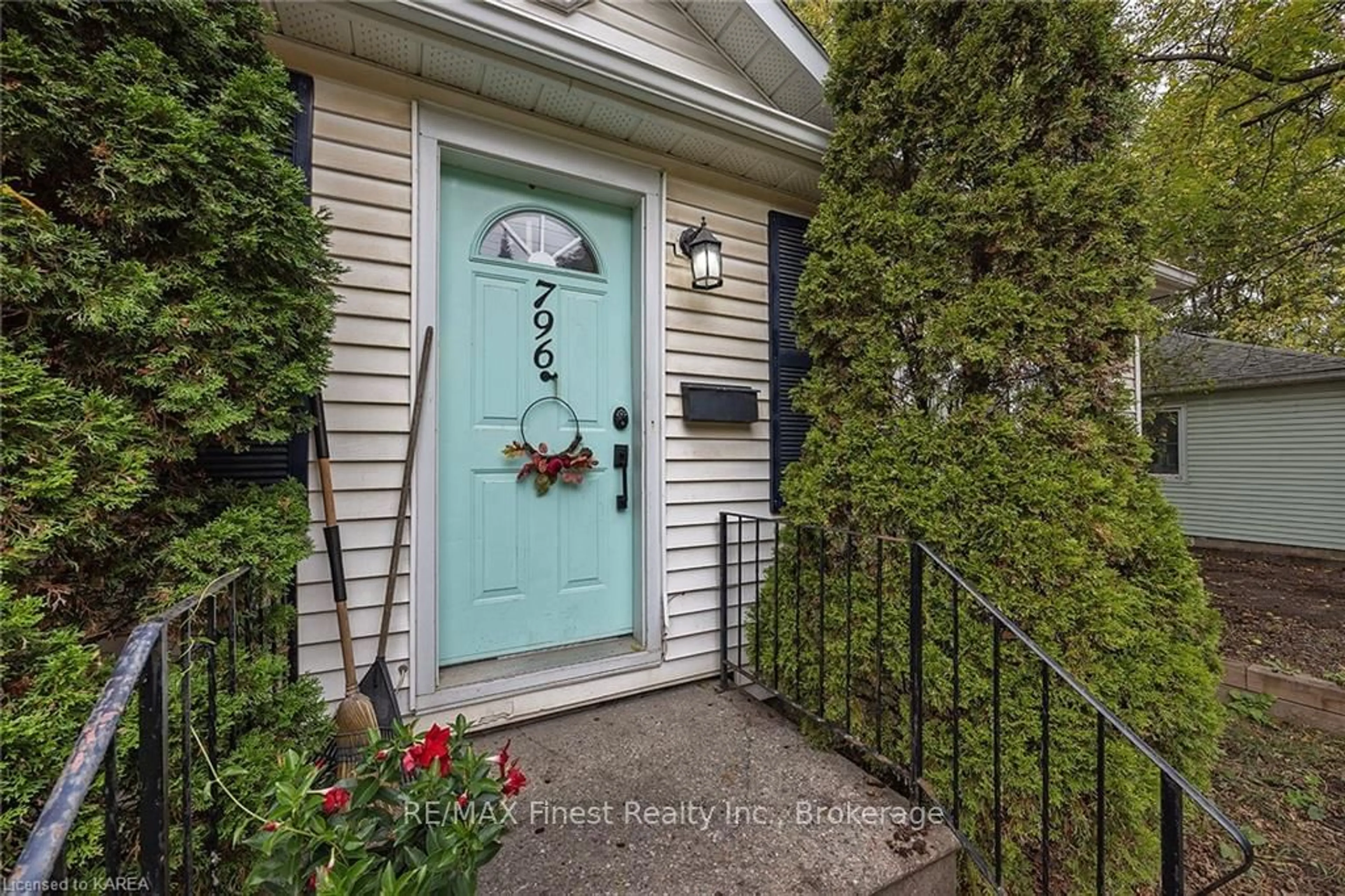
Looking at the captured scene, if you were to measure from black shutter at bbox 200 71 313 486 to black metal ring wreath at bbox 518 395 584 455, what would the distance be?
81 centimetres

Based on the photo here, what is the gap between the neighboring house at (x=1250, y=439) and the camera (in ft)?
23.6

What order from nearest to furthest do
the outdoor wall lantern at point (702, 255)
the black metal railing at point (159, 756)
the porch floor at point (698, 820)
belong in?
the black metal railing at point (159, 756) < the porch floor at point (698, 820) < the outdoor wall lantern at point (702, 255)

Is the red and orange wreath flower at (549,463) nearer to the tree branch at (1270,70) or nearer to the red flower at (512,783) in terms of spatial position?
the red flower at (512,783)

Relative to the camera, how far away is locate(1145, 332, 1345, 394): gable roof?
265 inches

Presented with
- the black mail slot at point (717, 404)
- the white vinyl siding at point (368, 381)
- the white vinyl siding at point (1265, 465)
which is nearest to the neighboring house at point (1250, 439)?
the white vinyl siding at point (1265, 465)

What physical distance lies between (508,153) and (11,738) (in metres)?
2.27

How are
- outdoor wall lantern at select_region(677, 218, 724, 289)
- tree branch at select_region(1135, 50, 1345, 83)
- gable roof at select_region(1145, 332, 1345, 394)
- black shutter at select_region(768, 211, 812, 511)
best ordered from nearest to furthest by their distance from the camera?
outdoor wall lantern at select_region(677, 218, 724, 289) → black shutter at select_region(768, 211, 812, 511) → tree branch at select_region(1135, 50, 1345, 83) → gable roof at select_region(1145, 332, 1345, 394)

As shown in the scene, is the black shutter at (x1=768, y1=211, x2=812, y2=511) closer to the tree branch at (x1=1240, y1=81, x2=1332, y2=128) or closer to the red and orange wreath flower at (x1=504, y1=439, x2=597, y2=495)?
the red and orange wreath flower at (x1=504, y1=439, x2=597, y2=495)

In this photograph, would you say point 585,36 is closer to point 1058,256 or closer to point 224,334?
point 224,334

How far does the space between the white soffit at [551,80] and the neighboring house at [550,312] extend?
0.03ft

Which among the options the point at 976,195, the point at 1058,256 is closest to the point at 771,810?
the point at 1058,256

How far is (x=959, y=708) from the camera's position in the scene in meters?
1.88

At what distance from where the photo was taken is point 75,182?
1.22 metres

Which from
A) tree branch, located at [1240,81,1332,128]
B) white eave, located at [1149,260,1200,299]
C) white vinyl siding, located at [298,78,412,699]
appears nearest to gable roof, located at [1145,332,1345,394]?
tree branch, located at [1240,81,1332,128]
